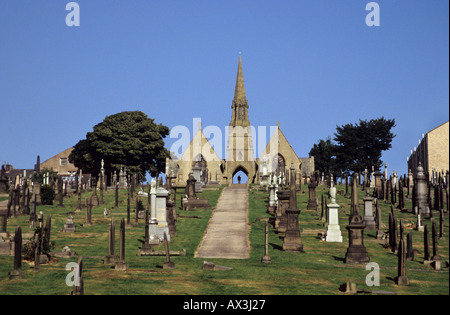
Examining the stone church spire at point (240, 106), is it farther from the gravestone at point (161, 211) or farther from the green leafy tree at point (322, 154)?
the gravestone at point (161, 211)

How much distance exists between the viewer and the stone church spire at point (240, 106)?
300 ft

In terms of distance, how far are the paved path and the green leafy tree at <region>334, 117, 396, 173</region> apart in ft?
126

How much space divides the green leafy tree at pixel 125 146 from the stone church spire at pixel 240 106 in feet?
Result: 44.9

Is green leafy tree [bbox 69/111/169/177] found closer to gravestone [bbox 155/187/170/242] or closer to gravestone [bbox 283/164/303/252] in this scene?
gravestone [bbox 155/187/170/242]

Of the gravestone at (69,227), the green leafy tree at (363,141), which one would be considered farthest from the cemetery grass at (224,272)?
the green leafy tree at (363,141)

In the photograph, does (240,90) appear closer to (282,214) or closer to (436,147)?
(436,147)

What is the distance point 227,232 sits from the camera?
32.9 metres

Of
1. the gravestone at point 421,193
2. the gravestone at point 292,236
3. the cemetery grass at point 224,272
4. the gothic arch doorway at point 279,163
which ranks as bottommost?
the cemetery grass at point 224,272

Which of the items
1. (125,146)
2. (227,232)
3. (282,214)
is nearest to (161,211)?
(227,232)

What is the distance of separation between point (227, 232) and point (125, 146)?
43738 millimetres

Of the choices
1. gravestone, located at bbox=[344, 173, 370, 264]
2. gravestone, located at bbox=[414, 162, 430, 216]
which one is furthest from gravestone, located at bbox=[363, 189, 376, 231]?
gravestone, located at bbox=[344, 173, 370, 264]

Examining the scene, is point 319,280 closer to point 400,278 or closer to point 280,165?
point 400,278

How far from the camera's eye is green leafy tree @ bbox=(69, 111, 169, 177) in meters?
74.9
